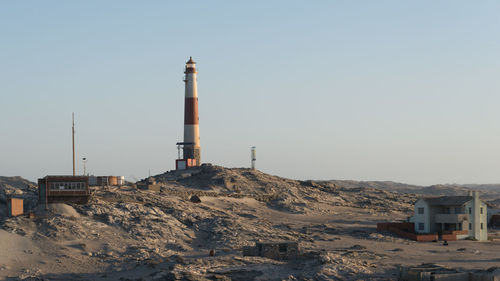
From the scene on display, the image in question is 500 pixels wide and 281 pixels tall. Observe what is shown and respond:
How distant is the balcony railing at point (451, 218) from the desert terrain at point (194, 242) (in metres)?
4.84

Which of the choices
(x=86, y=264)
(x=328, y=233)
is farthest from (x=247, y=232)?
(x=86, y=264)

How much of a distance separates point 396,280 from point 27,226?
31.5 metres

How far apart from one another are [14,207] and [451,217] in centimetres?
4554

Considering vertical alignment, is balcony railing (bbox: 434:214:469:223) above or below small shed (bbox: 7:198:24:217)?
below

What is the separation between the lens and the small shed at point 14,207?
61938 millimetres

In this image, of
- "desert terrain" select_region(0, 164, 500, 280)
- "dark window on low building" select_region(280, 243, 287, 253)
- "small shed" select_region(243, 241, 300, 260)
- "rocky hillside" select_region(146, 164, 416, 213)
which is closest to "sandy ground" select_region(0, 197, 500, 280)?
"desert terrain" select_region(0, 164, 500, 280)

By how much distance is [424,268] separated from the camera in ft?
166

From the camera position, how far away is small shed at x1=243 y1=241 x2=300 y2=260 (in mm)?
56219

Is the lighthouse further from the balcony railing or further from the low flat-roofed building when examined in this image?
the balcony railing

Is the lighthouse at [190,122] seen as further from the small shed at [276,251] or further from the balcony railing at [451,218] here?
the small shed at [276,251]

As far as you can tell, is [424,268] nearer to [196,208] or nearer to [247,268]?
[247,268]

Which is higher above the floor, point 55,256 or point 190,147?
point 190,147

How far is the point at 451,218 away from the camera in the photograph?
247 feet

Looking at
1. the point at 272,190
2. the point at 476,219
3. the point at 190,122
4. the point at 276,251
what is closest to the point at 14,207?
the point at 276,251
